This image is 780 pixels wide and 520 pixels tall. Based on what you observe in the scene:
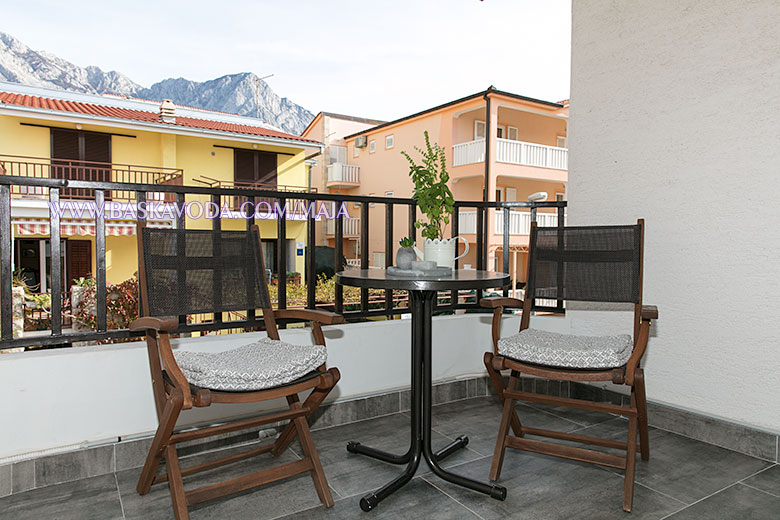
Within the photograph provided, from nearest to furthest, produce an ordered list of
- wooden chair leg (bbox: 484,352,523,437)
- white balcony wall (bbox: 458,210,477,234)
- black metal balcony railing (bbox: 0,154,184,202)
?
wooden chair leg (bbox: 484,352,523,437)
black metal balcony railing (bbox: 0,154,184,202)
white balcony wall (bbox: 458,210,477,234)

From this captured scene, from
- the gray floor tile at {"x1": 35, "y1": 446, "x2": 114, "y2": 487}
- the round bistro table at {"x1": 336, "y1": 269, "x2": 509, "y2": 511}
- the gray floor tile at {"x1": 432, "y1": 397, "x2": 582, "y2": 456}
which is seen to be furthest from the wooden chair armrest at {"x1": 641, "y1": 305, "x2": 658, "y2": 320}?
the gray floor tile at {"x1": 35, "y1": 446, "x2": 114, "y2": 487}

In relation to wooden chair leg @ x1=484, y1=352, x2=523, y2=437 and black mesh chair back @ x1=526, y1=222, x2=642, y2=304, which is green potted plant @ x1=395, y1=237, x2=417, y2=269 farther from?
black mesh chair back @ x1=526, y1=222, x2=642, y2=304

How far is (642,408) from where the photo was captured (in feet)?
6.28

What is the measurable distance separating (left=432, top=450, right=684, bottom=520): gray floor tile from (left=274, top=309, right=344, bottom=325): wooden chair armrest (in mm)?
767

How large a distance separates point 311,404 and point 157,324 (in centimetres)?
64

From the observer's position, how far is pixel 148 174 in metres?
11.6

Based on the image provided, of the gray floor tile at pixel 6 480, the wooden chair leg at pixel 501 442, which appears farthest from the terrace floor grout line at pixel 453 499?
the gray floor tile at pixel 6 480

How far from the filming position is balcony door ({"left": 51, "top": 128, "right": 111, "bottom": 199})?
10.9 meters

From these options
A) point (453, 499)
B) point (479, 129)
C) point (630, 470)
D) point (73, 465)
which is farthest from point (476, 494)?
point (479, 129)

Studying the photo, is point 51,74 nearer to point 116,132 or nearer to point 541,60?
point 116,132

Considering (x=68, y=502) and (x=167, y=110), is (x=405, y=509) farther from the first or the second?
(x=167, y=110)

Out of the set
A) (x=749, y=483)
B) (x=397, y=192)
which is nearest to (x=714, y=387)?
(x=749, y=483)

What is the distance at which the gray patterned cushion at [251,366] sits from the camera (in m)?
1.56

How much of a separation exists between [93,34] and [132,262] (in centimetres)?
3282
